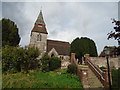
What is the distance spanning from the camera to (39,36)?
37.1m

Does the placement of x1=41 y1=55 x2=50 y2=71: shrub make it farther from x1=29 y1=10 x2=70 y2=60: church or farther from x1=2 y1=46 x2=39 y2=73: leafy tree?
x1=29 y1=10 x2=70 y2=60: church

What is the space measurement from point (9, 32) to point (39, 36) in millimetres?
11342

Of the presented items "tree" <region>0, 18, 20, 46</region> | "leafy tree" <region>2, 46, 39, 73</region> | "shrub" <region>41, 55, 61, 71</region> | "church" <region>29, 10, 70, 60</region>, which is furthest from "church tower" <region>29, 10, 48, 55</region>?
"leafy tree" <region>2, 46, 39, 73</region>

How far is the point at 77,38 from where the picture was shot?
27484 millimetres

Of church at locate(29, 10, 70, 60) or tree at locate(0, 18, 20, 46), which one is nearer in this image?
tree at locate(0, 18, 20, 46)

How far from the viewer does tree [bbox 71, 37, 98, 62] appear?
981 inches

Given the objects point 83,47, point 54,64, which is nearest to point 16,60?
point 54,64

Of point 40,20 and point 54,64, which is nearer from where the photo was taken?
point 54,64

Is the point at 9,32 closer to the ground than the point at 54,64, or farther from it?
farther from it

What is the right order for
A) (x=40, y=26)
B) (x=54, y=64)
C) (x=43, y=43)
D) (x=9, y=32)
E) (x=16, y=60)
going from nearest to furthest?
(x=16, y=60), (x=54, y=64), (x=9, y=32), (x=43, y=43), (x=40, y=26)

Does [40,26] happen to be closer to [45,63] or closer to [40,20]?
[40,20]

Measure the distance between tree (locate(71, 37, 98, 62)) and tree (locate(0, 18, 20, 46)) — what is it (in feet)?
47.9

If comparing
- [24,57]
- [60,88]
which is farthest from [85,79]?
[24,57]

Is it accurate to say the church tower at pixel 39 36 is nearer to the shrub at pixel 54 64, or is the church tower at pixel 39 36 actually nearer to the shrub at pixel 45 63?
the shrub at pixel 45 63
